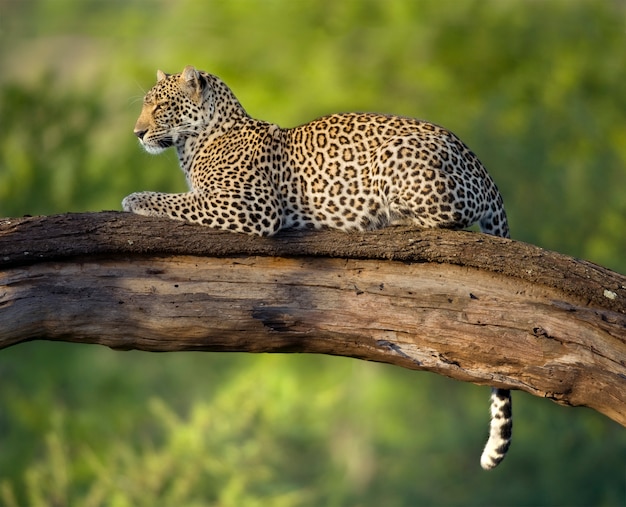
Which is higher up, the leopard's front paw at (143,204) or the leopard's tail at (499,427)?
the leopard's front paw at (143,204)

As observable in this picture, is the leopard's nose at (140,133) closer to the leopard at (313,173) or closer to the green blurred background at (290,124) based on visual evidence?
the leopard at (313,173)

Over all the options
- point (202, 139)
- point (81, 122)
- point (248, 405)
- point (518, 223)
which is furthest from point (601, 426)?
point (202, 139)

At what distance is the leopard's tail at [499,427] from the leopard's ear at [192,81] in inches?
148

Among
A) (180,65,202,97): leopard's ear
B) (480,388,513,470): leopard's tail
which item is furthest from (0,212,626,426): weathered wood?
(180,65,202,97): leopard's ear

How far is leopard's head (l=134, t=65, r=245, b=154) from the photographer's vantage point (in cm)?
1147

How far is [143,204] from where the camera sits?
10.7 m

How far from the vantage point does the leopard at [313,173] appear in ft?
34.6

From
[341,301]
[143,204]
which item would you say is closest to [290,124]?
[143,204]

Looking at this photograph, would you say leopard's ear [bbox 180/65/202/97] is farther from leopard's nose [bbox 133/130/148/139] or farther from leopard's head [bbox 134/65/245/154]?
leopard's nose [bbox 133/130/148/139]

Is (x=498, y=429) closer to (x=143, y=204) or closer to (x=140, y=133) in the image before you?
(x=143, y=204)

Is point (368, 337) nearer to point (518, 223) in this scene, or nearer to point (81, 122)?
point (518, 223)

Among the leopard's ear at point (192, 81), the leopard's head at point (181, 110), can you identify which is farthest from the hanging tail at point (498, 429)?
the leopard's ear at point (192, 81)

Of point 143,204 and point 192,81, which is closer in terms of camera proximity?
point 143,204

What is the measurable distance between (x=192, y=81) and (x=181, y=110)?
283 mm
